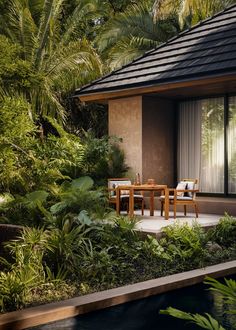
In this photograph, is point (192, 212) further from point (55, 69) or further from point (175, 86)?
point (55, 69)

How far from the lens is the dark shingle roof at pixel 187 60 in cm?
1193

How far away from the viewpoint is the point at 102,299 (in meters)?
6.52

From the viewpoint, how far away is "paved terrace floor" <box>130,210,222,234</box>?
9345 mm

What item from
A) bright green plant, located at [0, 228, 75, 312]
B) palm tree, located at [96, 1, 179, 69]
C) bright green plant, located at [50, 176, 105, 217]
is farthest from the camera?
palm tree, located at [96, 1, 179, 69]

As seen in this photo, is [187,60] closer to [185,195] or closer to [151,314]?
[185,195]

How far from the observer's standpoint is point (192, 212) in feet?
42.1

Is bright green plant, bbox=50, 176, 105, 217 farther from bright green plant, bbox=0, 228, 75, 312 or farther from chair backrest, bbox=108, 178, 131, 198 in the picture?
chair backrest, bbox=108, 178, 131, 198

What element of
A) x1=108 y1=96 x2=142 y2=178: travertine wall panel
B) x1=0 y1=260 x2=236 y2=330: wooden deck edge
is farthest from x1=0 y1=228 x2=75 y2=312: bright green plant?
x1=108 y1=96 x2=142 y2=178: travertine wall panel

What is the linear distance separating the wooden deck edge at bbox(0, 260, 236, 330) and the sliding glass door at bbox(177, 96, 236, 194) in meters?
5.15

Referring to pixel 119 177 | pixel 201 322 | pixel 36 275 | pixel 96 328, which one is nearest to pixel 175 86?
pixel 119 177

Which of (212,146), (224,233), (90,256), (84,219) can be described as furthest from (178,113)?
(90,256)

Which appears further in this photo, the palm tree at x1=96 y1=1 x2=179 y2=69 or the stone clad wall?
the palm tree at x1=96 y1=1 x2=179 y2=69

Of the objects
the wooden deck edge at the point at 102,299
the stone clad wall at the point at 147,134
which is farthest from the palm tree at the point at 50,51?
the wooden deck edge at the point at 102,299

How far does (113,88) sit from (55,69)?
5729 millimetres
